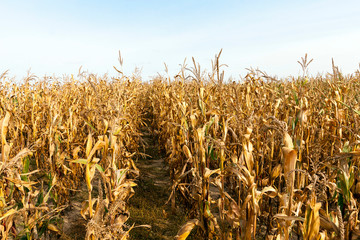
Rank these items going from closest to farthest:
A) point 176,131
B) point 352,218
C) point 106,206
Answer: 1. point 352,218
2. point 106,206
3. point 176,131

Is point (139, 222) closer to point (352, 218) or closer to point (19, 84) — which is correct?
point (352, 218)

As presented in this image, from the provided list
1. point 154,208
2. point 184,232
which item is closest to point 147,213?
point 154,208

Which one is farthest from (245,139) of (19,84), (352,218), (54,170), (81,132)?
(19,84)

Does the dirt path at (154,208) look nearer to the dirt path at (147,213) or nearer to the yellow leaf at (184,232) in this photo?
the dirt path at (147,213)

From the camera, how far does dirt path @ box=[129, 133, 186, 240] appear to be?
2.83m

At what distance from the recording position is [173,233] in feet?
9.19

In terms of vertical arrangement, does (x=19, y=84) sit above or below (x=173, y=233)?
above

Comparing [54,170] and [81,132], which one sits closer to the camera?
[54,170]

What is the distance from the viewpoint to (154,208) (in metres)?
3.31

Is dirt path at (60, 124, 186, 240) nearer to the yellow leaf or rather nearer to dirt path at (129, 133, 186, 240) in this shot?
dirt path at (129, 133, 186, 240)

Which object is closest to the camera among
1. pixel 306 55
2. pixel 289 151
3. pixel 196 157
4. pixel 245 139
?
pixel 289 151

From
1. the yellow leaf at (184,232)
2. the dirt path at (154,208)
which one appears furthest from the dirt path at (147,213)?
the yellow leaf at (184,232)

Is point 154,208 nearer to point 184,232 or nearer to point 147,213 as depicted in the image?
point 147,213

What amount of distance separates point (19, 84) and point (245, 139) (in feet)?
23.4
